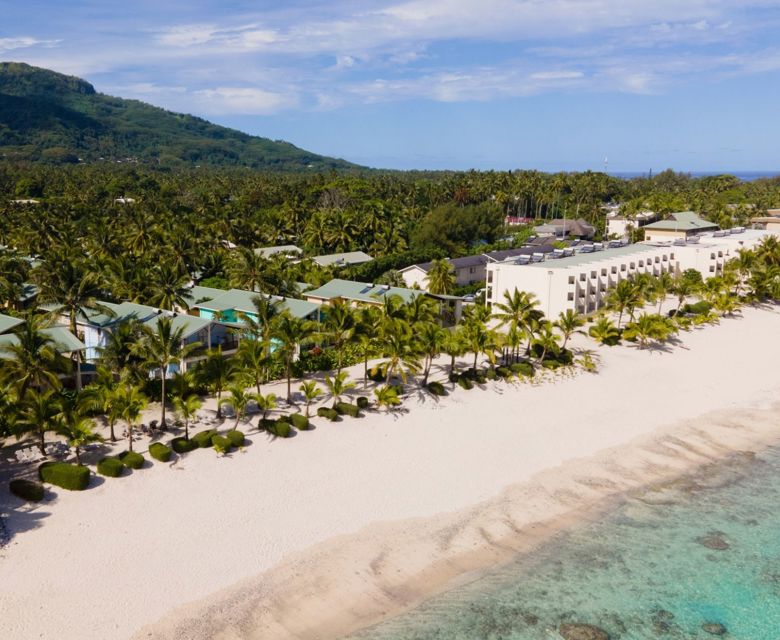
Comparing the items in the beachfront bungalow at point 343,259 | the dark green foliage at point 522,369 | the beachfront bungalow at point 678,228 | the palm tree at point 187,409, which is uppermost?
the beachfront bungalow at point 678,228

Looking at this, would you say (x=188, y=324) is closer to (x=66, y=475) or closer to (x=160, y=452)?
(x=160, y=452)

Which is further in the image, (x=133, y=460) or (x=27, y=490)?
(x=133, y=460)

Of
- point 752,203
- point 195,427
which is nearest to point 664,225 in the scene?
point 752,203

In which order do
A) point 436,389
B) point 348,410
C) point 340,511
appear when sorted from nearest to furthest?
point 340,511
point 348,410
point 436,389

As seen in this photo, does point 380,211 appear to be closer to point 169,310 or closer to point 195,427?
point 169,310

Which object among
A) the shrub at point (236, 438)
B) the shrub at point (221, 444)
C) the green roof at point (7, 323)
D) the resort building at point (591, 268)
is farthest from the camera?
the resort building at point (591, 268)

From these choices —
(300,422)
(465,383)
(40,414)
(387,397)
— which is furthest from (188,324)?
(465,383)

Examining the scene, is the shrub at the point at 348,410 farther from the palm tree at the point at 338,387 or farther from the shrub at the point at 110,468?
the shrub at the point at 110,468

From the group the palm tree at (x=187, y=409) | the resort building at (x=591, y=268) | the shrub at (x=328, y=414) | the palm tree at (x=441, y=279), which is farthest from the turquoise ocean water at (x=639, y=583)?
the palm tree at (x=441, y=279)
